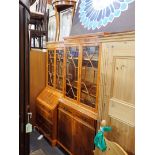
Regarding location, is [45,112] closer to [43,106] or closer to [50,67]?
[43,106]

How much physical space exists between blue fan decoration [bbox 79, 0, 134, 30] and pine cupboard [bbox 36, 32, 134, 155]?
0.47 m

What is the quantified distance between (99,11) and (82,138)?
1929mm

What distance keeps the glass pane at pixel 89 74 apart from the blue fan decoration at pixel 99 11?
0.58m

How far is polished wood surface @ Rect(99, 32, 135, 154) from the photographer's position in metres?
1.72

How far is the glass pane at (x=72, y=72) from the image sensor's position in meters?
2.86

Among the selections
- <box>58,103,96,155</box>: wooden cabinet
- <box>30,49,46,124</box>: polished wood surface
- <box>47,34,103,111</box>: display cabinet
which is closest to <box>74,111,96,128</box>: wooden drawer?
<box>58,103,96,155</box>: wooden cabinet

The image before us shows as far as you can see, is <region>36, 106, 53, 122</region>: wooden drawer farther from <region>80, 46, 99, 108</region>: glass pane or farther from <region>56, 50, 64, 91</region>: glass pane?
<region>80, 46, 99, 108</region>: glass pane

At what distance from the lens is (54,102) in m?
3.50

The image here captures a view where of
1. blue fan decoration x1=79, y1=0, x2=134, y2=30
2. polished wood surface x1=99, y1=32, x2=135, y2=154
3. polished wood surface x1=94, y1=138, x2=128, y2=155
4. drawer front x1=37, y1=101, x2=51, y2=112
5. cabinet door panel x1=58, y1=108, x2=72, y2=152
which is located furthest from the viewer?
drawer front x1=37, y1=101, x2=51, y2=112

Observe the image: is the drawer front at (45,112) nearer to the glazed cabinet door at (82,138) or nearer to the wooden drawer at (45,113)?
the wooden drawer at (45,113)

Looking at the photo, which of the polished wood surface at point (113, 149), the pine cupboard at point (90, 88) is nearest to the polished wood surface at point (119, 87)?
the pine cupboard at point (90, 88)
